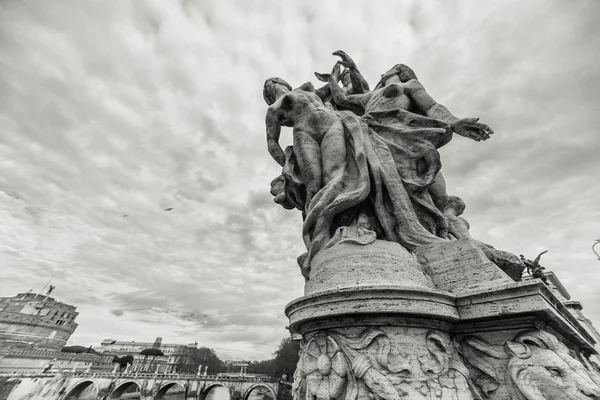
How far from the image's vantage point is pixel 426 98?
4.82 metres

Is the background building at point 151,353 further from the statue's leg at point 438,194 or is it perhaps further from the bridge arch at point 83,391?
the statue's leg at point 438,194

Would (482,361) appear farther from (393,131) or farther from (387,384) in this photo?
(393,131)

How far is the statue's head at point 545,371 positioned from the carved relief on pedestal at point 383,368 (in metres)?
0.37

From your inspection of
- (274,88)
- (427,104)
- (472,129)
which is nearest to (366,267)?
(472,129)

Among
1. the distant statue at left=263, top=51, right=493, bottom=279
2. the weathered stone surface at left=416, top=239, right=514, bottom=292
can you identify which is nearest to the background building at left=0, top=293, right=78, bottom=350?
the distant statue at left=263, top=51, right=493, bottom=279

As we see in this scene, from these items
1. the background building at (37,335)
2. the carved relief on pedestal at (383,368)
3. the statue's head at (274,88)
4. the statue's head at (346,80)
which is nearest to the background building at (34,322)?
the background building at (37,335)

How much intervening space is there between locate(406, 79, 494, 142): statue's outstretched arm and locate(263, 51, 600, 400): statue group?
2 centimetres

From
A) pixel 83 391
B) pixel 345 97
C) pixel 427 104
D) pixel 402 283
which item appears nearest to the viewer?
pixel 402 283

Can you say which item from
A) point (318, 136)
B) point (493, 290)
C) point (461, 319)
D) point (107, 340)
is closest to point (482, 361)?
point (461, 319)

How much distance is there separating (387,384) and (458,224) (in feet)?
10.3

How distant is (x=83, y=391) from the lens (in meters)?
45.7

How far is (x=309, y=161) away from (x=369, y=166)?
0.96m

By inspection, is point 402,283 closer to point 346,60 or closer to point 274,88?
point 274,88

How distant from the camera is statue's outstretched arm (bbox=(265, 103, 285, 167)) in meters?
5.04
